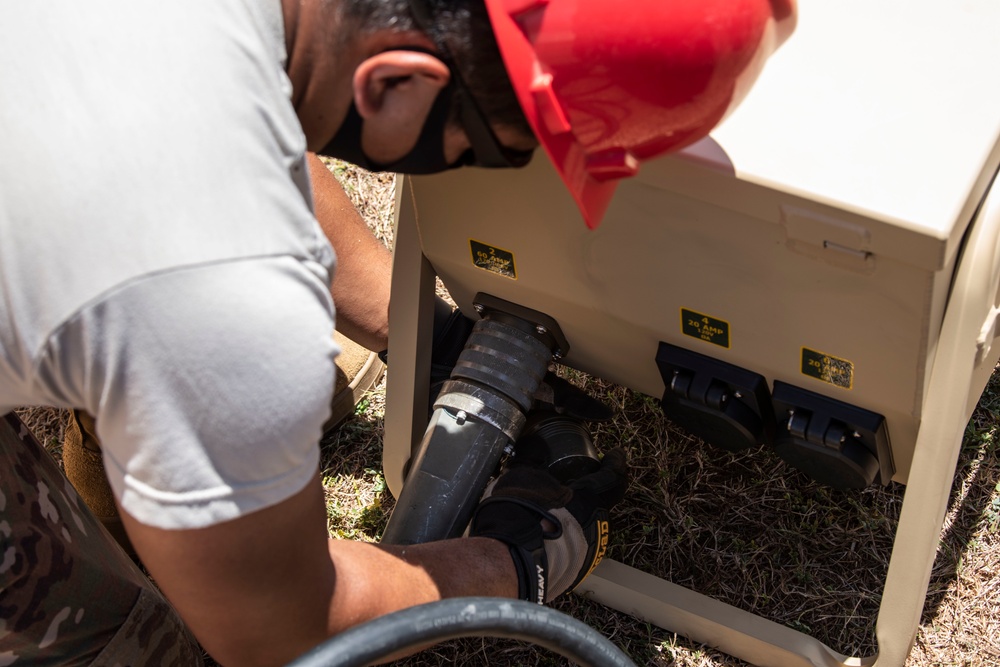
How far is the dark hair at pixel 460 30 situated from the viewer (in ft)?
3.13

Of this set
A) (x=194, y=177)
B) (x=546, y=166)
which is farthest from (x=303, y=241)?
(x=546, y=166)

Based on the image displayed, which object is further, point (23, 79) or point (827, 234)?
point (827, 234)

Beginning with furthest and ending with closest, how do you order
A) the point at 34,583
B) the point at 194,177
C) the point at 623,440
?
the point at 623,440, the point at 34,583, the point at 194,177

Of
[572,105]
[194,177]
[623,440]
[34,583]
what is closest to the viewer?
[194,177]

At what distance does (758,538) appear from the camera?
6.28 feet

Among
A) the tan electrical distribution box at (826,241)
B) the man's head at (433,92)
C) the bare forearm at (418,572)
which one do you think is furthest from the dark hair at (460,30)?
the bare forearm at (418,572)

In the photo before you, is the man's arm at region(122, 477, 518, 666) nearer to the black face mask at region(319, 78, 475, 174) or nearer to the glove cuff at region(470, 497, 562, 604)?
the glove cuff at region(470, 497, 562, 604)

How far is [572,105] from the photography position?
1038mm

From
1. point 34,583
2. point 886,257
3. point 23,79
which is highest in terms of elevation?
point 23,79

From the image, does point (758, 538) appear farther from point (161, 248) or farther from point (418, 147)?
point (161, 248)

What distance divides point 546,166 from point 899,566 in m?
0.74

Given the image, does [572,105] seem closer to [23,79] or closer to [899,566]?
[23,79]

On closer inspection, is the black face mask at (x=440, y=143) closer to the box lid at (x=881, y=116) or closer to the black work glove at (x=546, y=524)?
the box lid at (x=881, y=116)

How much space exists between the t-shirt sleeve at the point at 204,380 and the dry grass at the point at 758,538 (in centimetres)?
101
